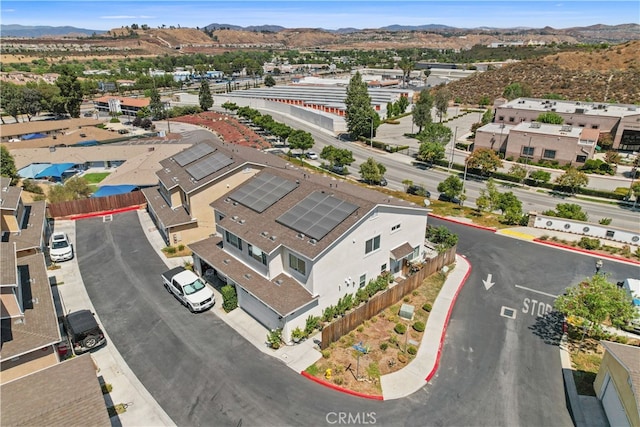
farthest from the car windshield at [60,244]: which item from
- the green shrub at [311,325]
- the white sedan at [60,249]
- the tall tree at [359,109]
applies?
the tall tree at [359,109]

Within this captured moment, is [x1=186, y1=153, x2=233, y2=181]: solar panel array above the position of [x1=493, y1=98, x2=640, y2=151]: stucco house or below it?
above

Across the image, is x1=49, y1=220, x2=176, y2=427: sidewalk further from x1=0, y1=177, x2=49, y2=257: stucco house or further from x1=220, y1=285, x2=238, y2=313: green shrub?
x1=220, y1=285, x2=238, y2=313: green shrub

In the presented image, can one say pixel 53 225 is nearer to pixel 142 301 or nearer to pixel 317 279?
pixel 142 301

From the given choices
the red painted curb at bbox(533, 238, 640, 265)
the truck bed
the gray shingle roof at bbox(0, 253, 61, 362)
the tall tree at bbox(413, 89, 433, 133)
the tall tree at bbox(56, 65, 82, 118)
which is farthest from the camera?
the tall tree at bbox(56, 65, 82, 118)

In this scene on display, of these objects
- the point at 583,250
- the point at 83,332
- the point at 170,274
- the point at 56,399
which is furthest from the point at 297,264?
the point at 583,250

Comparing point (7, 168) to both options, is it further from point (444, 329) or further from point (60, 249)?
point (444, 329)

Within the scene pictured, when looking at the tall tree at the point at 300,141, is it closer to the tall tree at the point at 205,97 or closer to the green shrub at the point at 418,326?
the green shrub at the point at 418,326

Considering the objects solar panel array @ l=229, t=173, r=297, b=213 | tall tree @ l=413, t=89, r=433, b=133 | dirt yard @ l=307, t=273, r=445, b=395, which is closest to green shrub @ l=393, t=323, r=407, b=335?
dirt yard @ l=307, t=273, r=445, b=395

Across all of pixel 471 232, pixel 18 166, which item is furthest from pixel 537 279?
pixel 18 166
